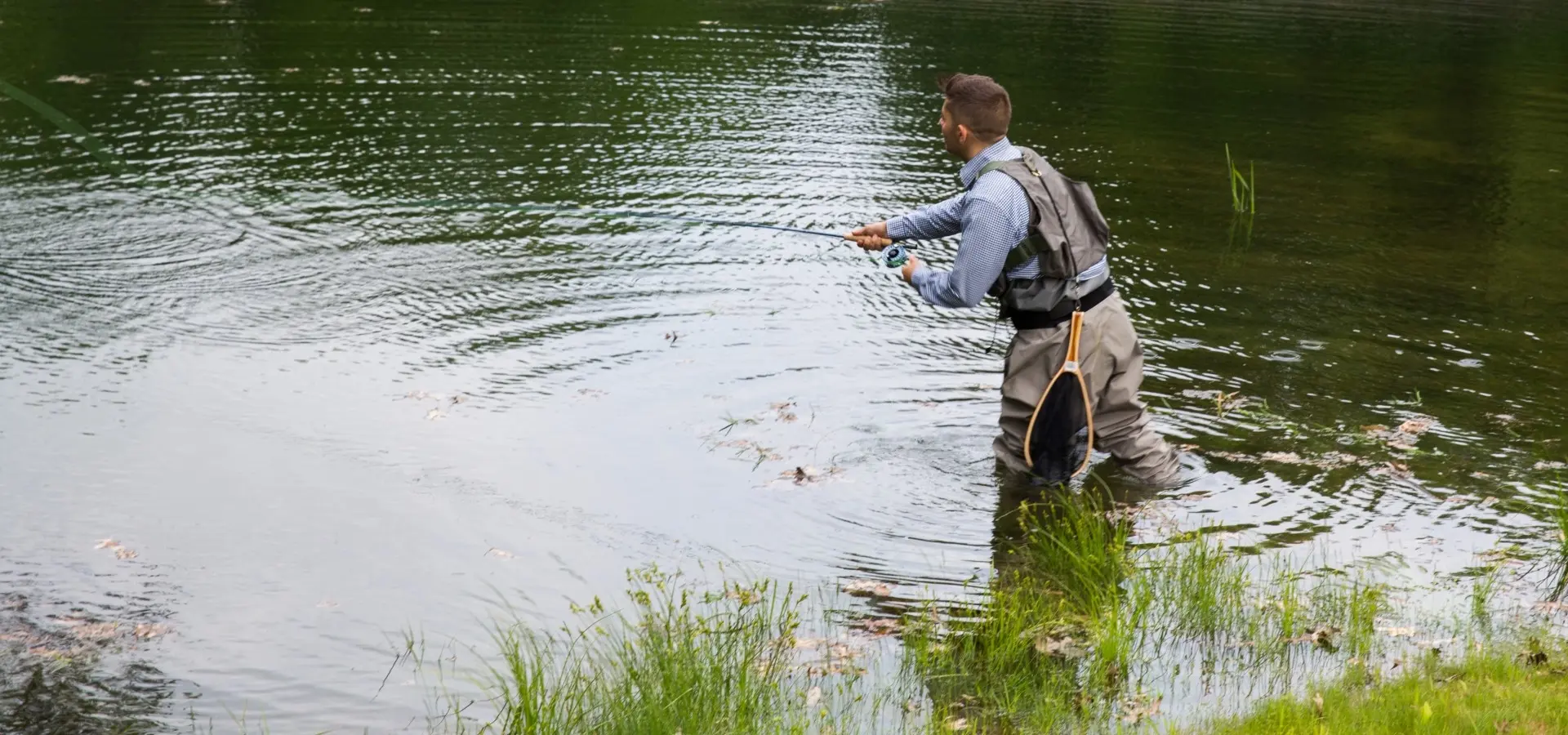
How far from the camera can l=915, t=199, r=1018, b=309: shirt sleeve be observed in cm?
648

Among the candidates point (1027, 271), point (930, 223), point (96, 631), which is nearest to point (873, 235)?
point (930, 223)

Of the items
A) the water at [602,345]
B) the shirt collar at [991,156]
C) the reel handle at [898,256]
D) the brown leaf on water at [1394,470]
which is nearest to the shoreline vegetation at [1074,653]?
the water at [602,345]

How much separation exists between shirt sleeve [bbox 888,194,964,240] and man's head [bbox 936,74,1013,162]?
1.42ft

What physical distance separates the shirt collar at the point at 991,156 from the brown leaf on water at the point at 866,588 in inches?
76.3

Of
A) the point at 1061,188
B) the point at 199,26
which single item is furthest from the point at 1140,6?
the point at 1061,188

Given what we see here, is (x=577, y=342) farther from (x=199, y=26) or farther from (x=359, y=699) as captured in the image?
(x=199, y=26)

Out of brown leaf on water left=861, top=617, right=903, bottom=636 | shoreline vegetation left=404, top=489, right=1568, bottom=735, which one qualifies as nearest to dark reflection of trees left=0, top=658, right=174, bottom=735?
shoreline vegetation left=404, top=489, right=1568, bottom=735

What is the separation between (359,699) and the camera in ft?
18.3

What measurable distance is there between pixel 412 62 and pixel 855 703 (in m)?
19.8

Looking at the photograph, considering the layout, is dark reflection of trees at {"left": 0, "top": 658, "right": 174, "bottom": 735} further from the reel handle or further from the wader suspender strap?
the wader suspender strap

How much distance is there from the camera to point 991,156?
6.66 metres

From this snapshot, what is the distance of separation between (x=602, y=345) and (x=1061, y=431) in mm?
4130

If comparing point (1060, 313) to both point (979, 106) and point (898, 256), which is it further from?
point (979, 106)

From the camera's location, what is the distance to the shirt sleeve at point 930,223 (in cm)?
717
